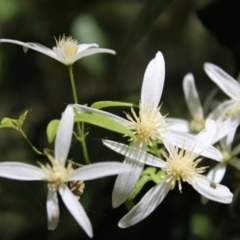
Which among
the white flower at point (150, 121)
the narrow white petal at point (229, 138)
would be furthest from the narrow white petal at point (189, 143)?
the narrow white petal at point (229, 138)

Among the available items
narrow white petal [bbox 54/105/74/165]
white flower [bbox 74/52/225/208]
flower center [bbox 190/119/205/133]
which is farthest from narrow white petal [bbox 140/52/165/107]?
flower center [bbox 190/119/205/133]

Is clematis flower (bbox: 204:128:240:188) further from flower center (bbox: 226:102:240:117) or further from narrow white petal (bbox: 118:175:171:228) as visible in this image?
narrow white petal (bbox: 118:175:171:228)

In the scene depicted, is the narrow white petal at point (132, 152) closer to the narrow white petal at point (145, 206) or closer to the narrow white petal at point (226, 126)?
the narrow white petal at point (145, 206)

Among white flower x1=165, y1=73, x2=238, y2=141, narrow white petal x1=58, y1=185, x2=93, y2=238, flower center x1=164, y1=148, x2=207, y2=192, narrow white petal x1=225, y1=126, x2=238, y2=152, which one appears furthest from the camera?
white flower x1=165, y1=73, x2=238, y2=141

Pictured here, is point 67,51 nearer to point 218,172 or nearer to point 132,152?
point 132,152

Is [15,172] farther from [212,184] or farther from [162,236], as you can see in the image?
[162,236]

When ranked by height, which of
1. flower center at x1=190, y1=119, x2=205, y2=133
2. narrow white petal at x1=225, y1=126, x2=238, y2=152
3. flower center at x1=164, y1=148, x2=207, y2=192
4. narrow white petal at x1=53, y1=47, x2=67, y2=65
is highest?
narrow white petal at x1=53, y1=47, x2=67, y2=65
